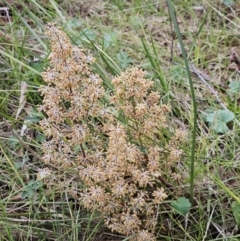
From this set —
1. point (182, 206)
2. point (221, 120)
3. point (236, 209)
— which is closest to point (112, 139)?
point (182, 206)

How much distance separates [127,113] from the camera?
4.46 ft

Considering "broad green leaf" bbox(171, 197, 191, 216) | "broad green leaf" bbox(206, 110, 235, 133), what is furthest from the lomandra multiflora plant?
"broad green leaf" bbox(206, 110, 235, 133)

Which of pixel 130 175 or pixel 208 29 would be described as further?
pixel 208 29

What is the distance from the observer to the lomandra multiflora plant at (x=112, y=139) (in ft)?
4.22

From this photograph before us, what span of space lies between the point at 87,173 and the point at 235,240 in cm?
47

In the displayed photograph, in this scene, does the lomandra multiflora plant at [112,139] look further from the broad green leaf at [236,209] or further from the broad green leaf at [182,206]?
the broad green leaf at [236,209]

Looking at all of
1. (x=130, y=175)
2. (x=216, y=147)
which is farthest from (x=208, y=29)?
(x=130, y=175)

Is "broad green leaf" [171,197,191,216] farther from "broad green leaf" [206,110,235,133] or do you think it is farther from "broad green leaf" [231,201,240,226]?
"broad green leaf" [206,110,235,133]

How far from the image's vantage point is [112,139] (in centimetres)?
131

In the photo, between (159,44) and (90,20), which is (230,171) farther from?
(90,20)

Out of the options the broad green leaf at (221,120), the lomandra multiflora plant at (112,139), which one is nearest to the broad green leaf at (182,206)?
the lomandra multiflora plant at (112,139)

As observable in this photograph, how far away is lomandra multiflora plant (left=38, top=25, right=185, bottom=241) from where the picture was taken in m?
1.29

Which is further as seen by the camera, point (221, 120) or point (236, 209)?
point (221, 120)

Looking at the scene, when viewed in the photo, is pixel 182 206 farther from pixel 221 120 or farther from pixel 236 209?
pixel 221 120
